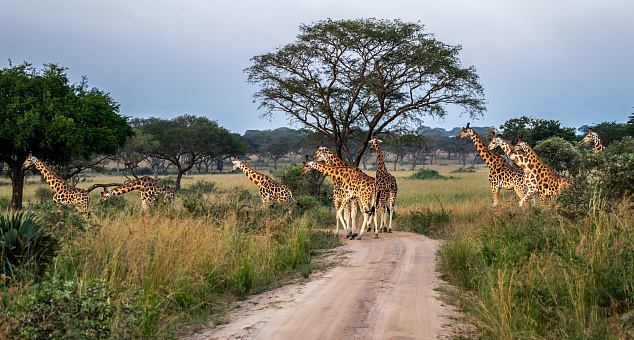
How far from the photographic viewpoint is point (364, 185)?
13.5 meters

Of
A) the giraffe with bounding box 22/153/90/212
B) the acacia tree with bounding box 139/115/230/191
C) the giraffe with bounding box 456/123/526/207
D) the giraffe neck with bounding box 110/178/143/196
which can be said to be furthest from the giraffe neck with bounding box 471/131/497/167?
the acacia tree with bounding box 139/115/230/191

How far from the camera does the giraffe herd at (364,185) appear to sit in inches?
539

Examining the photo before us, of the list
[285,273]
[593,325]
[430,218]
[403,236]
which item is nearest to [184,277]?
[285,273]

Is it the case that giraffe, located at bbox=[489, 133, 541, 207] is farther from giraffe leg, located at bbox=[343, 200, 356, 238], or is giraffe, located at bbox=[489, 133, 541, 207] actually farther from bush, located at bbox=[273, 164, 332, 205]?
bush, located at bbox=[273, 164, 332, 205]

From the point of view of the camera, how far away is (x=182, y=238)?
8320 millimetres

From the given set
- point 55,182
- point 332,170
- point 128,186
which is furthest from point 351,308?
point 55,182

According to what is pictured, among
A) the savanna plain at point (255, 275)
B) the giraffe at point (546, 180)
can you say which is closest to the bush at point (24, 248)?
the savanna plain at point (255, 275)

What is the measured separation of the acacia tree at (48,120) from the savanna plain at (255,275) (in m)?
9.91

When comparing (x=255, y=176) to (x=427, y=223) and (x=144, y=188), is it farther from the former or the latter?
(x=427, y=223)

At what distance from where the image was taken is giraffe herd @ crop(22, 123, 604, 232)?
13.7 meters

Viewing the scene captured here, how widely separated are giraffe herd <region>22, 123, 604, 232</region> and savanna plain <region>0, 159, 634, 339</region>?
3081 mm

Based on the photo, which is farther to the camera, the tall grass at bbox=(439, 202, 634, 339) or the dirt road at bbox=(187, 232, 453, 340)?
the dirt road at bbox=(187, 232, 453, 340)

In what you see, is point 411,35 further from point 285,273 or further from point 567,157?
point 285,273

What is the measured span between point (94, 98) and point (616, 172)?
19797 millimetres
